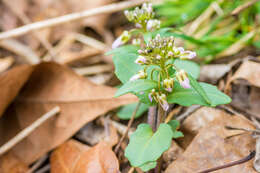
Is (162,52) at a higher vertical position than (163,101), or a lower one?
higher

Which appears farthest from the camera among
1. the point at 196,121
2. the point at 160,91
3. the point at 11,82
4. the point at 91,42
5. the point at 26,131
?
the point at 91,42

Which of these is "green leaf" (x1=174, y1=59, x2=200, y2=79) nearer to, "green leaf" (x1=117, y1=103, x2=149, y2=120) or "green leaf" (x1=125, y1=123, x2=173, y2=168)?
"green leaf" (x1=117, y1=103, x2=149, y2=120)

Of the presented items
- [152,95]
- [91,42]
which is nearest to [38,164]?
[152,95]

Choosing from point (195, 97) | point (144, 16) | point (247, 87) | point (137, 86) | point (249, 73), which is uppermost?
point (144, 16)

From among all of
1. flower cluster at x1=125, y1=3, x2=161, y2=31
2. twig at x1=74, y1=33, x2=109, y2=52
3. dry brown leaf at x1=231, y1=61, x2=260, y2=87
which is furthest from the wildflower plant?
twig at x1=74, y1=33, x2=109, y2=52

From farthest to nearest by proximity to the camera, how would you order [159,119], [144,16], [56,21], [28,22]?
[28,22], [56,21], [144,16], [159,119]

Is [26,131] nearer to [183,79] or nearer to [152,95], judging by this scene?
[152,95]

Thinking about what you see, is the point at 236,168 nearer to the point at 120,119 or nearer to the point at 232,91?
the point at 232,91
